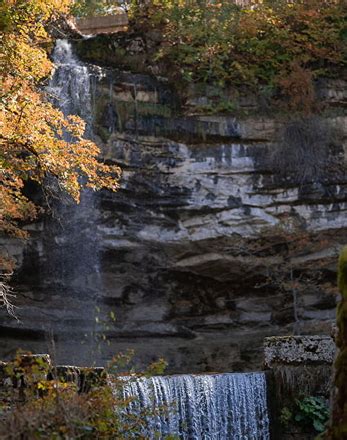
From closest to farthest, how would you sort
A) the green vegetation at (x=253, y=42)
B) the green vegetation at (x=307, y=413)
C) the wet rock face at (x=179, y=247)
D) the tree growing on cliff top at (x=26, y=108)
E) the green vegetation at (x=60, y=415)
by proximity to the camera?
the green vegetation at (x=60, y=415), the tree growing on cliff top at (x=26, y=108), the green vegetation at (x=307, y=413), the wet rock face at (x=179, y=247), the green vegetation at (x=253, y=42)

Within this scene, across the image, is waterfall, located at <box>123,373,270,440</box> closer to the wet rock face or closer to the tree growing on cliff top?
the tree growing on cliff top

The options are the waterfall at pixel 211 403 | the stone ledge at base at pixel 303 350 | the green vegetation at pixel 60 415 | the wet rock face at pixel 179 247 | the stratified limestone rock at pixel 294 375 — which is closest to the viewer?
the green vegetation at pixel 60 415

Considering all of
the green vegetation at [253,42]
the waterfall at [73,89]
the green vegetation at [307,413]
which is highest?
the green vegetation at [253,42]

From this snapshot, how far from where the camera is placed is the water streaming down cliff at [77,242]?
17938mm

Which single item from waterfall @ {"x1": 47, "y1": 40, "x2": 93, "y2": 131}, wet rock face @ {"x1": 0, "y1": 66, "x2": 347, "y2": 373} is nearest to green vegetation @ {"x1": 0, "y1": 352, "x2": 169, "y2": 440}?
wet rock face @ {"x1": 0, "y1": 66, "x2": 347, "y2": 373}

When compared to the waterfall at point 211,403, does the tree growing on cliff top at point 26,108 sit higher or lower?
higher

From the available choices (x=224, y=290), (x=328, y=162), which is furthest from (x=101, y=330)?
(x=328, y=162)

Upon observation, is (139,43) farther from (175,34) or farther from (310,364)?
(310,364)

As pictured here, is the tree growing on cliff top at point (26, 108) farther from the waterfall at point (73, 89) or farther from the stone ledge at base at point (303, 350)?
the waterfall at point (73, 89)

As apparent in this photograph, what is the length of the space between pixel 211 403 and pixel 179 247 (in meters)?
6.20

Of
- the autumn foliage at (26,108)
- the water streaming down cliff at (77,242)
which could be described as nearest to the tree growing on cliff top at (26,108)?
the autumn foliage at (26,108)

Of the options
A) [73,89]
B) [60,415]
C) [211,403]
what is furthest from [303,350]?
[73,89]

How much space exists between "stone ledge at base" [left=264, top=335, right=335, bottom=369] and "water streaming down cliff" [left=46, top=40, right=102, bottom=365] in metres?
6.01

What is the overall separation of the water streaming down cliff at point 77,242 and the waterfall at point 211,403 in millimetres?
5795
